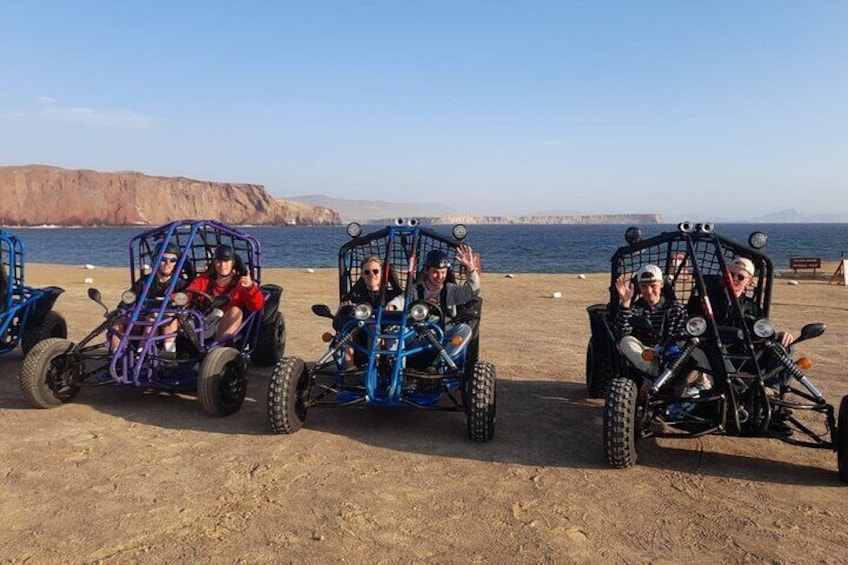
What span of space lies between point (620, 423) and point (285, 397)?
8.63 ft

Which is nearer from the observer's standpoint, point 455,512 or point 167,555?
point 167,555

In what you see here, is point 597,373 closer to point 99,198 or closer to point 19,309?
point 19,309

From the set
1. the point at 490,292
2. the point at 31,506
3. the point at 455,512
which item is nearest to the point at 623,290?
the point at 455,512

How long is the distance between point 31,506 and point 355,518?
205 cm

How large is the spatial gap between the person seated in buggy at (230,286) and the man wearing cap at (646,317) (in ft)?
13.4

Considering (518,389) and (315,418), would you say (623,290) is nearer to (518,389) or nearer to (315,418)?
(518,389)

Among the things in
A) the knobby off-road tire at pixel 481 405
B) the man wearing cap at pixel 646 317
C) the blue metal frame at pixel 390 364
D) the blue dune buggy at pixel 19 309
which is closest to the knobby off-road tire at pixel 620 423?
the man wearing cap at pixel 646 317

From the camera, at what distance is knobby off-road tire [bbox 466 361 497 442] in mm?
5070

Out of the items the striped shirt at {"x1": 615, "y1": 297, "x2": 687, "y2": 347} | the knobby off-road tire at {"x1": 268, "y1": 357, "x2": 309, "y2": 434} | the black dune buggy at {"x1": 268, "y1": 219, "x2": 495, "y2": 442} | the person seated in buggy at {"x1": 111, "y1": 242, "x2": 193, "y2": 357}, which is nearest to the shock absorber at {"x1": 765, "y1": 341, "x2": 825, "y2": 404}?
the striped shirt at {"x1": 615, "y1": 297, "x2": 687, "y2": 347}

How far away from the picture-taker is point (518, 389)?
708cm

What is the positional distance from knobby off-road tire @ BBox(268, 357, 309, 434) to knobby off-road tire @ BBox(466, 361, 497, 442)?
1.46 m

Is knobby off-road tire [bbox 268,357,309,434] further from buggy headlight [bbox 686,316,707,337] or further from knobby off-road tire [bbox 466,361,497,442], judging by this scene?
buggy headlight [bbox 686,316,707,337]

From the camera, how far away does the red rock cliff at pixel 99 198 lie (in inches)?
6147

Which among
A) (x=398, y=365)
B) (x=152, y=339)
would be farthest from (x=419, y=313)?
(x=152, y=339)
